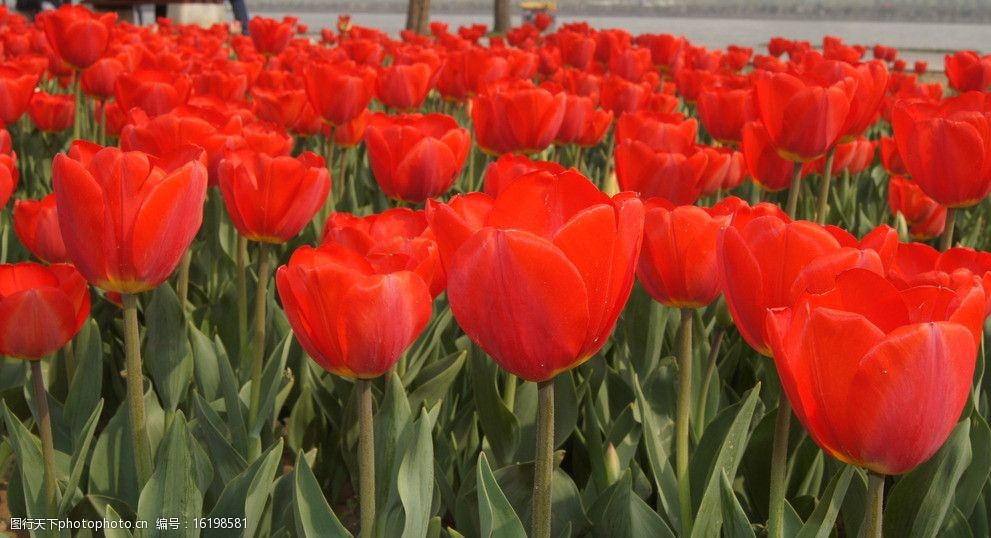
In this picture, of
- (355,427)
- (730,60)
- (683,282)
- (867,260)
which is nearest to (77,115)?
(355,427)

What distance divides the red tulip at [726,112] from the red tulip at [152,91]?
53.4 inches

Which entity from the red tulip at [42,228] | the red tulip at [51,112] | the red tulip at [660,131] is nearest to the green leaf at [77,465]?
the red tulip at [42,228]

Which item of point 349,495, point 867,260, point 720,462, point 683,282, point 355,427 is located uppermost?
point 867,260

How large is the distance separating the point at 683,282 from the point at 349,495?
1.08 metres

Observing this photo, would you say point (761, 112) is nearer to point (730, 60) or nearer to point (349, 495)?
point (349, 495)

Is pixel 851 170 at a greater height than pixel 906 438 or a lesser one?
lesser

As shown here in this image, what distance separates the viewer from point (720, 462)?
4.00 feet

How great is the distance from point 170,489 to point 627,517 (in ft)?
1.89

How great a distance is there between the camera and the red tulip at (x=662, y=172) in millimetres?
1862

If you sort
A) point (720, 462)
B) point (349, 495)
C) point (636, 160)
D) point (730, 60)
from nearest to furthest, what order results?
point (720, 462), point (636, 160), point (349, 495), point (730, 60)

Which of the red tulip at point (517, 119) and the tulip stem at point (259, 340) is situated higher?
the red tulip at point (517, 119)

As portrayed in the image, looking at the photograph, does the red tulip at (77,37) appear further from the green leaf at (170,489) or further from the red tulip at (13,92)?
the green leaf at (170,489)

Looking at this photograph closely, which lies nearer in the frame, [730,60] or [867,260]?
[867,260]

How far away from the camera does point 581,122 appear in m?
2.86
